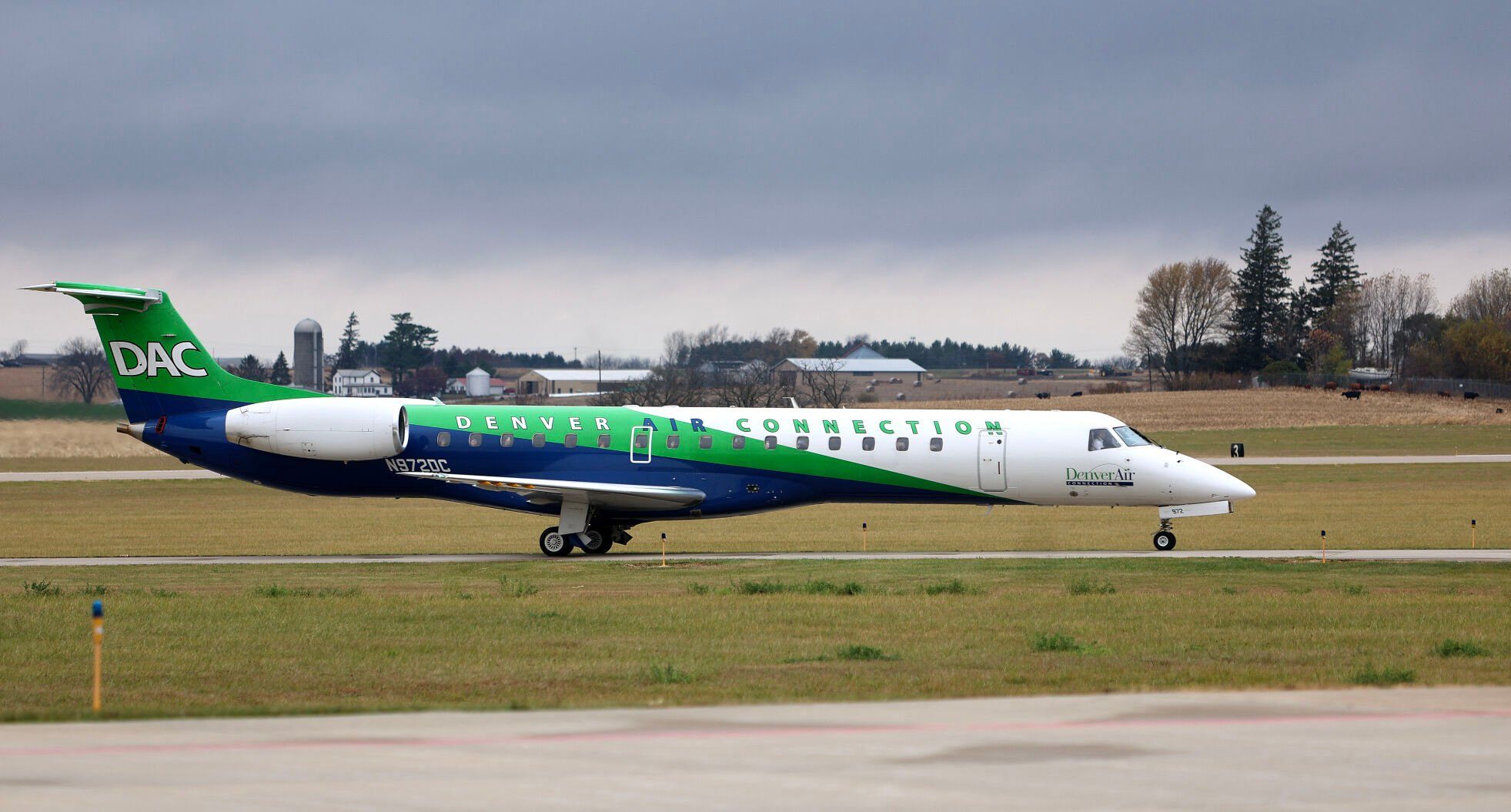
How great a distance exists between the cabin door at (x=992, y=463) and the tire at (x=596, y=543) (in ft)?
26.1

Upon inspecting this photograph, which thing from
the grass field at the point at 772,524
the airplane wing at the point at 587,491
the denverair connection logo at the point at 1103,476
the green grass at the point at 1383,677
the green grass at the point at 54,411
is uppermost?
the green grass at the point at 54,411

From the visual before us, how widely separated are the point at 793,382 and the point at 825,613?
252ft

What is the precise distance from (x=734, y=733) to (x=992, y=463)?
1897 cm

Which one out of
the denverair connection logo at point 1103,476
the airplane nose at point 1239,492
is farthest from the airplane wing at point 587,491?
the airplane nose at point 1239,492

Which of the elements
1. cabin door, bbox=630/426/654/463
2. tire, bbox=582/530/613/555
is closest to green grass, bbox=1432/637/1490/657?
cabin door, bbox=630/426/654/463

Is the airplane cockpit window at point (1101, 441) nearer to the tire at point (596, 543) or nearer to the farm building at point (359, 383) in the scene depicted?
the tire at point (596, 543)

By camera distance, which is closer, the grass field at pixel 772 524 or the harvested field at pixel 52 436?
the grass field at pixel 772 524

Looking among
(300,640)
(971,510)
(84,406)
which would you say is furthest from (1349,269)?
(300,640)

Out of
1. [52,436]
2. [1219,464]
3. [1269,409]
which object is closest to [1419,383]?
[1269,409]

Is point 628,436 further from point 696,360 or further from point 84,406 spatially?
point 696,360

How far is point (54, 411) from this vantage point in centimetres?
4972

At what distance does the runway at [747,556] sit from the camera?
2758cm

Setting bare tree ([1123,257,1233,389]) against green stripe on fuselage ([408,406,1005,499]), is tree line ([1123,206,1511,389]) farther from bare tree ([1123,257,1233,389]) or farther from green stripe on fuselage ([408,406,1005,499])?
green stripe on fuselage ([408,406,1005,499])

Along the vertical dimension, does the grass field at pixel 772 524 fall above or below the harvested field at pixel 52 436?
below
